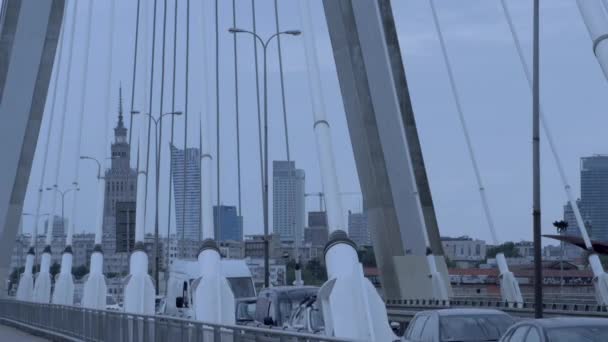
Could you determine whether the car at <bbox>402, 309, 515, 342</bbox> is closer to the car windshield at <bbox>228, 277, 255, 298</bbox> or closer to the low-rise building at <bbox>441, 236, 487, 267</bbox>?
the car windshield at <bbox>228, 277, 255, 298</bbox>

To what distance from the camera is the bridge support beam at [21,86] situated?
60531 mm

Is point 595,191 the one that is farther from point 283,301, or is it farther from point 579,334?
point 579,334

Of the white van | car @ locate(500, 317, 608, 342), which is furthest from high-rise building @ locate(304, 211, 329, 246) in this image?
car @ locate(500, 317, 608, 342)

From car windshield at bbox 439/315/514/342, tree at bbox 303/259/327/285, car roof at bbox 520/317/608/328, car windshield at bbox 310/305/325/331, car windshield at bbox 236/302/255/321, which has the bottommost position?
car roof at bbox 520/317/608/328

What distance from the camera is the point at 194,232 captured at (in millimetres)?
104625

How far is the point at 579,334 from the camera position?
14.1 meters

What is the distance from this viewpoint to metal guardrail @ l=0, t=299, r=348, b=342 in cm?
1800

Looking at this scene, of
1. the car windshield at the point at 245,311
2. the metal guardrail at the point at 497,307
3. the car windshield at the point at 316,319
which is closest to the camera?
the car windshield at the point at 316,319

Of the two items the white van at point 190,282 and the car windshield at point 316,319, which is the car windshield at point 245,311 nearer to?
the white van at point 190,282

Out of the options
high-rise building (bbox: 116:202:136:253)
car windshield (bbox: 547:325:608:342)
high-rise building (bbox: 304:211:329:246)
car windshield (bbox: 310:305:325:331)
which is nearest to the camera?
car windshield (bbox: 547:325:608:342)

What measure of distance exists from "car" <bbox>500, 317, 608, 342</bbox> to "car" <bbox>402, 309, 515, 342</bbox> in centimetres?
449

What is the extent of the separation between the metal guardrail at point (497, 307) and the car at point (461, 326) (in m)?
14.6

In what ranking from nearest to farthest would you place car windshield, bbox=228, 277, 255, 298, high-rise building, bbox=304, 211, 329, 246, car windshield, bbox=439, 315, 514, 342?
1. car windshield, bbox=439, 315, 514, 342
2. car windshield, bbox=228, 277, 255, 298
3. high-rise building, bbox=304, 211, 329, 246

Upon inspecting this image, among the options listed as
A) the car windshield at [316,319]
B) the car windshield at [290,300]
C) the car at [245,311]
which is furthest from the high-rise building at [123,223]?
the car windshield at [316,319]
